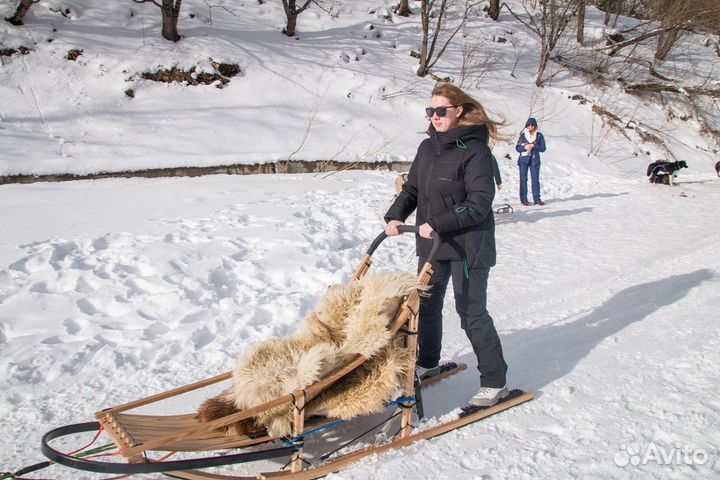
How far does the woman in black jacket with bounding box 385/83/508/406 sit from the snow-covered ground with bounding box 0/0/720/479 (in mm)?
504

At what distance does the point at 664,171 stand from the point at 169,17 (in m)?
10.7

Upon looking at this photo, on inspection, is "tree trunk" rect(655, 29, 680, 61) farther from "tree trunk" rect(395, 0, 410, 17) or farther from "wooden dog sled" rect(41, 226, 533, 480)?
"wooden dog sled" rect(41, 226, 533, 480)

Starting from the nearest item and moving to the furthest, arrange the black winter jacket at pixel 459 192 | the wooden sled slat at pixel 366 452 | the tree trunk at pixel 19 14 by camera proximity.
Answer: the wooden sled slat at pixel 366 452, the black winter jacket at pixel 459 192, the tree trunk at pixel 19 14

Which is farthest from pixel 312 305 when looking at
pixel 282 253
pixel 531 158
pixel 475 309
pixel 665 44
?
pixel 665 44

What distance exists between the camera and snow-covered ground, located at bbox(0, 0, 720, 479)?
3.16 meters

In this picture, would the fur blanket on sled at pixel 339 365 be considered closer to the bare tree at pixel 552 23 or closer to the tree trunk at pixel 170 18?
the tree trunk at pixel 170 18

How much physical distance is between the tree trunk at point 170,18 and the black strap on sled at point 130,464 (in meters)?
11.4

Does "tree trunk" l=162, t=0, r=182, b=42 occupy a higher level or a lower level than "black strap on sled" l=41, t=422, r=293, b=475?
higher

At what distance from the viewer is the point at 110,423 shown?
2.46 m

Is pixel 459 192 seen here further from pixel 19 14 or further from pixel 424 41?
pixel 424 41

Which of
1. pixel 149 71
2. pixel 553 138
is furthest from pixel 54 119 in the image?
pixel 553 138

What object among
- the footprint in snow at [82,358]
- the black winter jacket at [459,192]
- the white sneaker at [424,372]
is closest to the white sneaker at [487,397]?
the white sneaker at [424,372]

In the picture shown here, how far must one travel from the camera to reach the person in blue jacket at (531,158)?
9.79m

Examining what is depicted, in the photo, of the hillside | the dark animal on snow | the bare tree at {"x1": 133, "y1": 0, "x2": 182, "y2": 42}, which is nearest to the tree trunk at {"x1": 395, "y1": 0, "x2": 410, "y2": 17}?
the hillside
